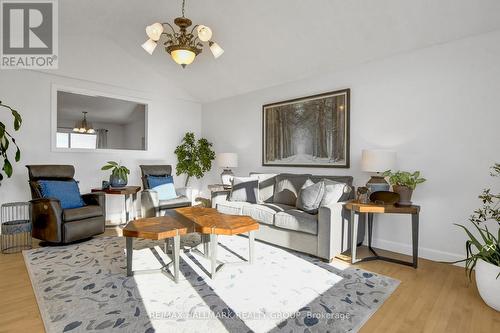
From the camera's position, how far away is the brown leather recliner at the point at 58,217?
3.37 m

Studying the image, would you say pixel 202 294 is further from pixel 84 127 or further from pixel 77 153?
pixel 84 127

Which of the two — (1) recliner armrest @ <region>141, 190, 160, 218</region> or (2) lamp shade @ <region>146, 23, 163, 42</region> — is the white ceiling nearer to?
(2) lamp shade @ <region>146, 23, 163, 42</region>

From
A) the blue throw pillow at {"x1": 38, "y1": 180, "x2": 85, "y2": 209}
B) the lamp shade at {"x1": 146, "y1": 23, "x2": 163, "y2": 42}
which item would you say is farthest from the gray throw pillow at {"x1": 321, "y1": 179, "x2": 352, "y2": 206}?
the blue throw pillow at {"x1": 38, "y1": 180, "x2": 85, "y2": 209}

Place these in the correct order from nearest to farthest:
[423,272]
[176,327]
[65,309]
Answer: [176,327], [65,309], [423,272]

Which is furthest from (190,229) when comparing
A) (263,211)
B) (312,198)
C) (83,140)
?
(83,140)

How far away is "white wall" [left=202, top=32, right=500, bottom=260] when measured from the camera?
9.26ft

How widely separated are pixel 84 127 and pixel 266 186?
136 inches

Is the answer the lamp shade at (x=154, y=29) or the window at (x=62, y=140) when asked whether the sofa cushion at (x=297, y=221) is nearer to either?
the lamp shade at (x=154, y=29)

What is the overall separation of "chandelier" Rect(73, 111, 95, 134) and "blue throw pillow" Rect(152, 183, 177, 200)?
171cm

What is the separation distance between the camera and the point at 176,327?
181 centimetres

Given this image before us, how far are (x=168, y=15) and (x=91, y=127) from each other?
2502 mm

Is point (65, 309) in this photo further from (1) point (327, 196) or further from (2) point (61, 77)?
(2) point (61, 77)

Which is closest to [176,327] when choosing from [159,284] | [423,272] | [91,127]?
[159,284]

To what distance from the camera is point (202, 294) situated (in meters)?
2.26
